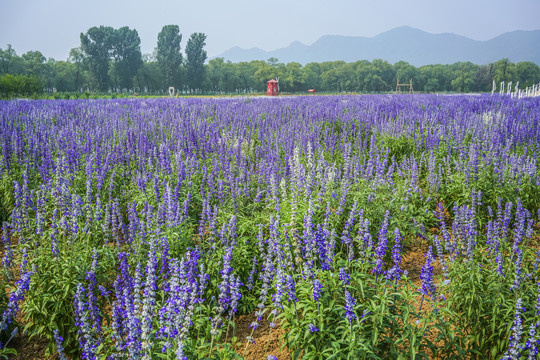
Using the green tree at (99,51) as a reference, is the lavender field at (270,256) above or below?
below

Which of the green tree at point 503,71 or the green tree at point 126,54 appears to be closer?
the green tree at point 126,54

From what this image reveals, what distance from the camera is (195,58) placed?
3607 inches

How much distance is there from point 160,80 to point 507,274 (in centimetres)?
10104

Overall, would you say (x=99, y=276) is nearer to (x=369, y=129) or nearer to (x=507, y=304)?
(x=507, y=304)

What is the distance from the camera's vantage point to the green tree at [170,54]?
291 feet

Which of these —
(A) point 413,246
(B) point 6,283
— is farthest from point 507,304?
(B) point 6,283

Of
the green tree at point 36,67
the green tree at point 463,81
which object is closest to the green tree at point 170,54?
the green tree at point 36,67

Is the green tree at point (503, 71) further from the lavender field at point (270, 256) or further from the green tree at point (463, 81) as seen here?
the lavender field at point (270, 256)

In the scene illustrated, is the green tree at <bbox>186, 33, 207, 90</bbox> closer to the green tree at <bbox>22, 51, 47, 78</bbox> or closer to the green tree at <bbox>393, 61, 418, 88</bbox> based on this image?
the green tree at <bbox>22, 51, 47, 78</bbox>

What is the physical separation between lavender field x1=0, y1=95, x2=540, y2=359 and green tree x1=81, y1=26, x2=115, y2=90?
81.0 metres

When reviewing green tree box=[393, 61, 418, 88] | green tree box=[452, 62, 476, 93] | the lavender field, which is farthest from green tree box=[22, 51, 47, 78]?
green tree box=[452, 62, 476, 93]

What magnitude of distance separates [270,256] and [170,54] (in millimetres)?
94684

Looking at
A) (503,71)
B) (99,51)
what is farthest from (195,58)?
(503,71)

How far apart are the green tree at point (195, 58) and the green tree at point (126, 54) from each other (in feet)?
41.0
